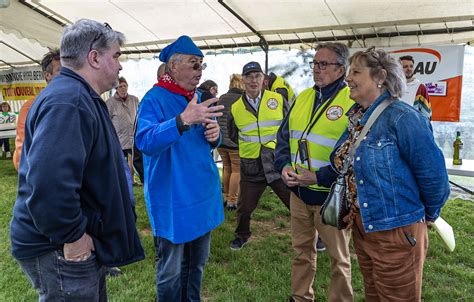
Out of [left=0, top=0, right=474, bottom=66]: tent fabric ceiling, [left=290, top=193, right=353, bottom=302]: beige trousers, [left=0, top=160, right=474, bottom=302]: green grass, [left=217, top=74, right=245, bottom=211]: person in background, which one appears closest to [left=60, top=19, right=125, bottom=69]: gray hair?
[left=290, top=193, right=353, bottom=302]: beige trousers

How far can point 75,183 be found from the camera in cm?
132

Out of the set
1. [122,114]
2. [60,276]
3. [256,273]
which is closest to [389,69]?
[60,276]

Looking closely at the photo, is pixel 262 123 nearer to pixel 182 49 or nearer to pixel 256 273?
pixel 256 273

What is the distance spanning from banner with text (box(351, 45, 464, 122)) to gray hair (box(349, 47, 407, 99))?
12.9 feet

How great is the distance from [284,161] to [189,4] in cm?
403

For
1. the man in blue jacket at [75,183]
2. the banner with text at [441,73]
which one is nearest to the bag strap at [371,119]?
the man in blue jacket at [75,183]

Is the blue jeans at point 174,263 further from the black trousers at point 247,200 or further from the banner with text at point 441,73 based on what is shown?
the banner with text at point 441,73

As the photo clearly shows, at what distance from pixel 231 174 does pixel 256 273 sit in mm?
2296

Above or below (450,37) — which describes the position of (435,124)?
below

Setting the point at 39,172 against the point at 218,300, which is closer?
the point at 39,172

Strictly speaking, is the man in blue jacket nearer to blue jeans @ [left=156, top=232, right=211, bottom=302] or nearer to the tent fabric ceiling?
blue jeans @ [left=156, top=232, right=211, bottom=302]

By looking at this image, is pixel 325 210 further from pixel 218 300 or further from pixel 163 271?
pixel 218 300

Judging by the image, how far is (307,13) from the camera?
5473mm

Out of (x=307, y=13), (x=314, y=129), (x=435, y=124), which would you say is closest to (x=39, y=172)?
(x=314, y=129)
